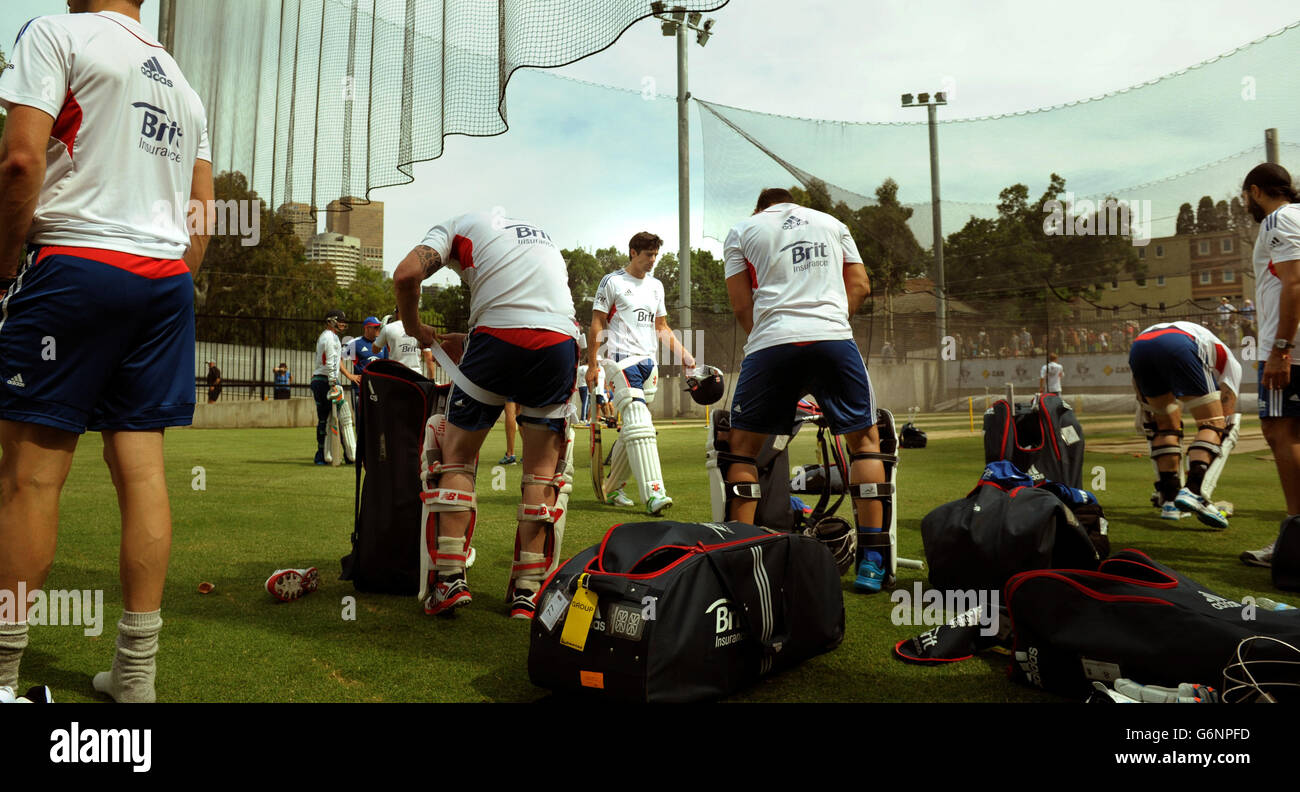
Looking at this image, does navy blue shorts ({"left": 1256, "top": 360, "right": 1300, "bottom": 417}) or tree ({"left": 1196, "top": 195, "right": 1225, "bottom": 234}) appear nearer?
navy blue shorts ({"left": 1256, "top": 360, "right": 1300, "bottom": 417})

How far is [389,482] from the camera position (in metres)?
3.89

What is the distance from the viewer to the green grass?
2625 millimetres

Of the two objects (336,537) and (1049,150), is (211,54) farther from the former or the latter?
(1049,150)

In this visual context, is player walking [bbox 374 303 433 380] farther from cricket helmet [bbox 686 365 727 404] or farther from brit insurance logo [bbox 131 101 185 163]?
brit insurance logo [bbox 131 101 185 163]

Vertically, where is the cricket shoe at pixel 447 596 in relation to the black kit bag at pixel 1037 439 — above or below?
below

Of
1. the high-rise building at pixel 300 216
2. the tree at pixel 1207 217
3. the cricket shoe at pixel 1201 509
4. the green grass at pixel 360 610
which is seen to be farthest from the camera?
the tree at pixel 1207 217

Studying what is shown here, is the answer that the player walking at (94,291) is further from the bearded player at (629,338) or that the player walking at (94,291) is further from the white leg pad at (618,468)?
the white leg pad at (618,468)

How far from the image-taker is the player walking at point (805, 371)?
398 centimetres

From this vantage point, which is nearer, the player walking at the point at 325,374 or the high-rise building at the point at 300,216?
the high-rise building at the point at 300,216

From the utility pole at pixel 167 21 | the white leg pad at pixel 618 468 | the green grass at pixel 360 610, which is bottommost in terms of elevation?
the green grass at pixel 360 610

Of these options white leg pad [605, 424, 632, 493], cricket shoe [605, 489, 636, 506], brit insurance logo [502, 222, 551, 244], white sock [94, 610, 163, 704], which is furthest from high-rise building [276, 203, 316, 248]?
white sock [94, 610, 163, 704]

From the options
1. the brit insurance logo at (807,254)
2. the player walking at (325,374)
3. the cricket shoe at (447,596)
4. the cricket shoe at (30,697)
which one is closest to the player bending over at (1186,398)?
the brit insurance logo at (807,254)
